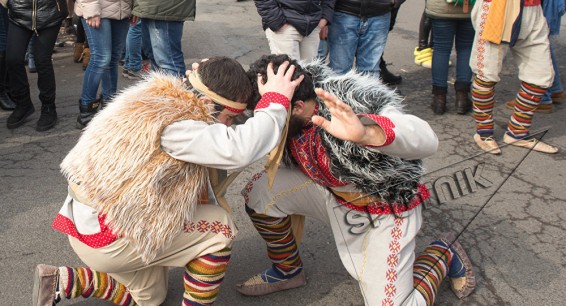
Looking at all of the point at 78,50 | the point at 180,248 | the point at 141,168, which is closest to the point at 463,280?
the point at 180,248

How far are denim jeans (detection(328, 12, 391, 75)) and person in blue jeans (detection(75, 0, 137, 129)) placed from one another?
1.64 m

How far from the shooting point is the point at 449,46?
4.75 m

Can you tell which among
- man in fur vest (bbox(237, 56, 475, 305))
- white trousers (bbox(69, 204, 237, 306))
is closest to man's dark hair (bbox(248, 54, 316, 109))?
man in fur vest (bbox(237, 56, 475, 305))

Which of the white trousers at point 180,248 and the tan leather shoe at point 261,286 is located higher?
the white trousers at point 180,248

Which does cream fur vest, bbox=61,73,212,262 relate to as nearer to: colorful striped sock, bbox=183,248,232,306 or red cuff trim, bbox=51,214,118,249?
red cuff trim, bbox=51,214,118,249

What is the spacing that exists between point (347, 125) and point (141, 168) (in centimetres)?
75

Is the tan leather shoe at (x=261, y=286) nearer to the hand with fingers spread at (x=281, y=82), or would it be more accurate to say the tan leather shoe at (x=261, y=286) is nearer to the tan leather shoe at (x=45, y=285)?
the tan leather shoe at (x=45, y=285)

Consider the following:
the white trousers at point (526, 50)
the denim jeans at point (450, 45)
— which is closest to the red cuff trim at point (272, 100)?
the white trousers at point (526, 50)

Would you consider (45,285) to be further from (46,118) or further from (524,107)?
(524,107)

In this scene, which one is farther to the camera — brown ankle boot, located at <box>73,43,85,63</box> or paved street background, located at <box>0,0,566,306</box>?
brown ankle boot, located at <box>73,43,85,63</box>

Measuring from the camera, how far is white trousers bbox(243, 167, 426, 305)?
2.32 meters

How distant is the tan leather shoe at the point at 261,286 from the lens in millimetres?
2693

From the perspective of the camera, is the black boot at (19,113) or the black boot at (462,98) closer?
the black boot at (19,113)

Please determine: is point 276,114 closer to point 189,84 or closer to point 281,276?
point 189,84
